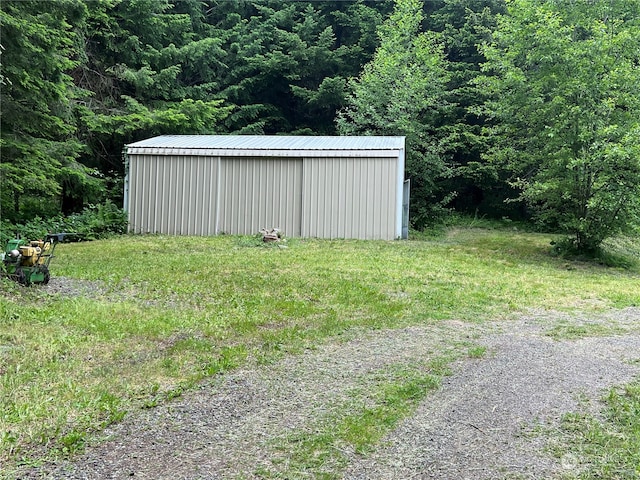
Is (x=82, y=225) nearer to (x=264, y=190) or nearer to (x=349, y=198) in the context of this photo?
(x=264, y=190)

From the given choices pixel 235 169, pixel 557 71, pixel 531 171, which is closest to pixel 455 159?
pixel 531 171

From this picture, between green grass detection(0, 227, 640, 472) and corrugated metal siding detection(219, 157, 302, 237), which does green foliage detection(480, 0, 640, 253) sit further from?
corrugated metal siding detection(219, 157, 302, 237)

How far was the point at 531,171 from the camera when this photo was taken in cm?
1465

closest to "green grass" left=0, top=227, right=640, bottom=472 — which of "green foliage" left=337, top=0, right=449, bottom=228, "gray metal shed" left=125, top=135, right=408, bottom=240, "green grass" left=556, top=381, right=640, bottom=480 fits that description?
"green grass" left=556, top=381, right=640, bottom=480

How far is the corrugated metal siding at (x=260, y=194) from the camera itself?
38.6 ft

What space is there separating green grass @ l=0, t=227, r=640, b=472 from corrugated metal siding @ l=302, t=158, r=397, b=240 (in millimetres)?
1260

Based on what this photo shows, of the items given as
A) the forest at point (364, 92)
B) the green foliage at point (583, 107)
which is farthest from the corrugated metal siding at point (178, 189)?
the green foliage at point (583, 107)

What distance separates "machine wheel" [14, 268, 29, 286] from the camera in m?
5.29

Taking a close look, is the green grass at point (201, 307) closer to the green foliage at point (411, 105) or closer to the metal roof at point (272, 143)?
the metal roof at point (272, 143)

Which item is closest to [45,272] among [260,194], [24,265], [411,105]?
[24,265]

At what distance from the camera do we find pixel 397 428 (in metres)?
2.68

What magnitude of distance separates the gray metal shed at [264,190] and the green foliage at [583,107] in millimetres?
3157

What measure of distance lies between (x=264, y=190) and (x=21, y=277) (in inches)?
275

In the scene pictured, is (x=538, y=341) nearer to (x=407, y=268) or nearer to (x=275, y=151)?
(x=407, y=268)
